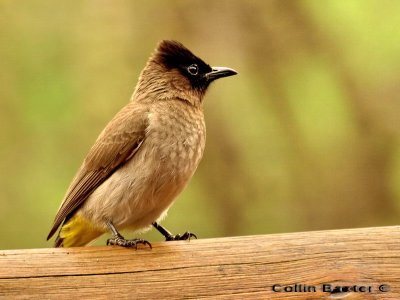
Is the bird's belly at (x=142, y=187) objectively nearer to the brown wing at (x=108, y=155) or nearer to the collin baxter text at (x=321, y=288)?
the brown wing at (x=108, y=155)

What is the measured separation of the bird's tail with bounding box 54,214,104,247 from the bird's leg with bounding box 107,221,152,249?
0.09m

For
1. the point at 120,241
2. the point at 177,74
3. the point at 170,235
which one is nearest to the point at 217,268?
the point at 120,241

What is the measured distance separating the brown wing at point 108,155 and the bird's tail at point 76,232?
0.04 m

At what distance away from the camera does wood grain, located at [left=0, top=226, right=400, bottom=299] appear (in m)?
2.97

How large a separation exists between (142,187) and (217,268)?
2.50 feet

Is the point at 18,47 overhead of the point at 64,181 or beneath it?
overhead

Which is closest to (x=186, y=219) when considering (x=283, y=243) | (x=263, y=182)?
(x=263, y=182)

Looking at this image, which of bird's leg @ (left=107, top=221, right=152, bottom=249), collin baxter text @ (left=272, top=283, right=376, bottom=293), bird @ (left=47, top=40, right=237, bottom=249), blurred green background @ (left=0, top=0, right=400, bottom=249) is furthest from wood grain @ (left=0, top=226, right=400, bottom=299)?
blurred green background @ (left=0, top=0, right=400, bottom=249)

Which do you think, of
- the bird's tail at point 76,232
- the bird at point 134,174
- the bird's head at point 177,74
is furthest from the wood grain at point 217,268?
the bird's head at point 177,74

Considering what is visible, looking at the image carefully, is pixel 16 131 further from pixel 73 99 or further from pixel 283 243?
pixel 283 243

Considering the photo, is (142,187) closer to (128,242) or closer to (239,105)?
(128,242)

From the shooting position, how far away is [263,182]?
5234mm

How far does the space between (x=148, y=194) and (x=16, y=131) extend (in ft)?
5.00

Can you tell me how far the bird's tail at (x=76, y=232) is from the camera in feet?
12.6
